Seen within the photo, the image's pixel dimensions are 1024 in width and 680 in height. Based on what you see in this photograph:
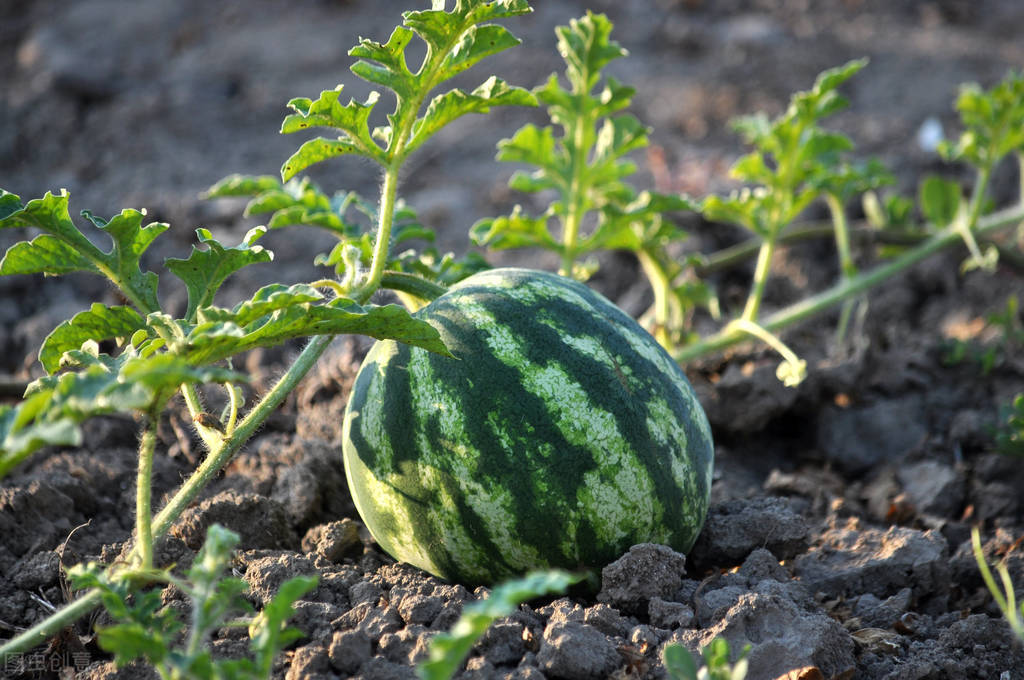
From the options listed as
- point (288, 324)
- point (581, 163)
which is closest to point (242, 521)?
point (288, 324)

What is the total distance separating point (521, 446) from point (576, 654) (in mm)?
438

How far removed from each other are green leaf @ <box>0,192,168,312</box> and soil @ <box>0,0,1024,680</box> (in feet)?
1.93

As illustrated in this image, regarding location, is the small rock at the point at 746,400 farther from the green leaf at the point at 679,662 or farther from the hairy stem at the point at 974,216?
the green leaf at the point at 679,662

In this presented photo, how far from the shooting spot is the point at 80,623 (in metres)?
2.20

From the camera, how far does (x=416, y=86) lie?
2.19 m

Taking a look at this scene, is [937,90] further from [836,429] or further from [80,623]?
[80,623]

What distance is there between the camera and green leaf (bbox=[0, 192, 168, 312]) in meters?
2.05

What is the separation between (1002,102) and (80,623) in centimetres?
336

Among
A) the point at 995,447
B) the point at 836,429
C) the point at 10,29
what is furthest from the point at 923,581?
the point at 10,29

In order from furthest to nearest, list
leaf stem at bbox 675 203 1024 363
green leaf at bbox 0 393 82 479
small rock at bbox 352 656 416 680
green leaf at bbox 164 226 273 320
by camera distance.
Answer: leaf stem at bbox 675 203 1024 363
green leaf at bbox 164 226 273 320
small rock at bbox 352 656 416 680
green leaf at bbox 0 393 82 479

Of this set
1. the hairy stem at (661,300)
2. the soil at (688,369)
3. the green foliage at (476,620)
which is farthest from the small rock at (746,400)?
the green foliage at (476,620)

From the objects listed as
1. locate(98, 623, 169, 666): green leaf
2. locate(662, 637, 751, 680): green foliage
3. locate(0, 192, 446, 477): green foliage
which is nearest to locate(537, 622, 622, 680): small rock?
locate(662, 637, 751, 680): green foliage

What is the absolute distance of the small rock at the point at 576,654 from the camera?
1.86 meters

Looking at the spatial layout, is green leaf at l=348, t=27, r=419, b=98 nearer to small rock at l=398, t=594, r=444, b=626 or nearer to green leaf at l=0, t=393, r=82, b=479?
green leaf at l=0, t=393, r=82, b=479
